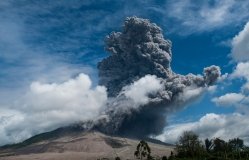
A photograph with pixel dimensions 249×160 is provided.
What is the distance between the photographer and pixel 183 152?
590 feet

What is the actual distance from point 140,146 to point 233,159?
49059 mm

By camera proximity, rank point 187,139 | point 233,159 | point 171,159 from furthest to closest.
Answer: point 187,139
point 171,159
point 233,159

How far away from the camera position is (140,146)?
183 metres

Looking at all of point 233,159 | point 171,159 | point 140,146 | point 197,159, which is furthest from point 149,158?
point 233,159

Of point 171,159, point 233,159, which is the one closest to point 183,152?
point 171,159

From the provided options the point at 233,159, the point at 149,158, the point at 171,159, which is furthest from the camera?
the point at 149,158

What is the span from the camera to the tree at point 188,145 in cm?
17812

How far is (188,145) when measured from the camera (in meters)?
187

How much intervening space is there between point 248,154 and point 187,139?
34308 millimetres

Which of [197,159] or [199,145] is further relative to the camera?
[199,145]

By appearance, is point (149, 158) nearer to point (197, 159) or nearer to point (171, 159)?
point (171, 159)

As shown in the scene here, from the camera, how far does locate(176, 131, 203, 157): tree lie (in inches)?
7013

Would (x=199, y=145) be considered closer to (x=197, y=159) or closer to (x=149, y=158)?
(x=149, y=158)

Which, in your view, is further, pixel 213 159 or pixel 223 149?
pixel 223 149
